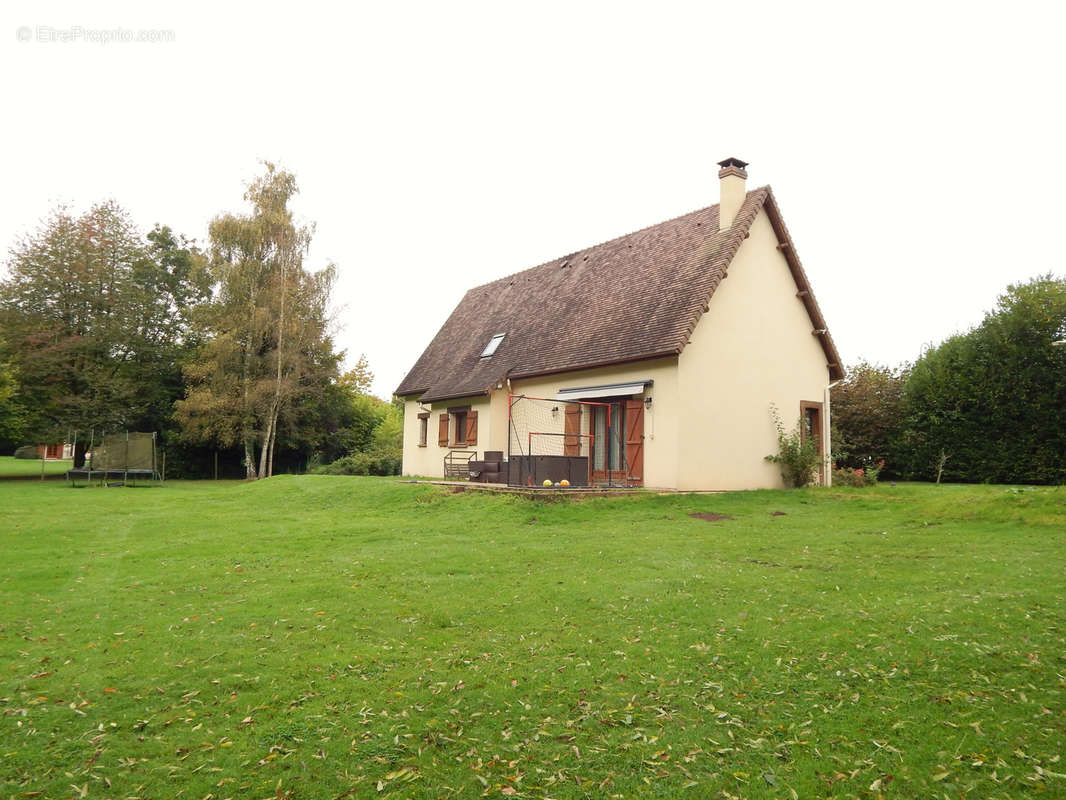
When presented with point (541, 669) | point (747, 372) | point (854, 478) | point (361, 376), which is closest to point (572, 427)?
point (747, 372)

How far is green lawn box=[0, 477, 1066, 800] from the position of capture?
A: 349 cm

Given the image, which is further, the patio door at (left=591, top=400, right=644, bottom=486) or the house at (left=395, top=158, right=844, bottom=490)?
the patio door at (left=591, top=400, right=644, bottom=486)

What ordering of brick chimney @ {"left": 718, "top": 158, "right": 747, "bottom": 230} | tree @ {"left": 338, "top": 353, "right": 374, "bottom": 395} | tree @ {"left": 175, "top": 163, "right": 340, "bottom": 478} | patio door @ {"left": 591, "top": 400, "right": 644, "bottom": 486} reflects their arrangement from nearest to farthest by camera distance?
patio door @ {"left": 591, "top": 400, "right": 644, "bottom": 486}, brick chimney @ {"left": 718, "top": 158, "right": 747, "bottom": 230}, tree @ {"left": 175, "top": 163, "right": 340, "bottom": 478}, tree @ {"left": 338, "top": 353, "right": 374, "bottom": 395}

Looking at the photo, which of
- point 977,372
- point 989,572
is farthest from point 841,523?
point 977,372

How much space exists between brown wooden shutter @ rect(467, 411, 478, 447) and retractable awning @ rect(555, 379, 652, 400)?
13.0ft

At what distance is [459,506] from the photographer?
1388cm

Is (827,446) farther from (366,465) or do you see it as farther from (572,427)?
(366,465)

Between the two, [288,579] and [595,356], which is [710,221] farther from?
[288,579]

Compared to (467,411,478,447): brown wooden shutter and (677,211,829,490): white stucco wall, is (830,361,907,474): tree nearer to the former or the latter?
(677,211,829,490): white stucco wall

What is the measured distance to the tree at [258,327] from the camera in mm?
28781

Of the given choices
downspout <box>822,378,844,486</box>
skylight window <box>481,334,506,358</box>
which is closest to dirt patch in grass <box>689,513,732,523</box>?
downspout <box>822,378,844,486</box>

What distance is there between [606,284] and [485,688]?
54.3 feet

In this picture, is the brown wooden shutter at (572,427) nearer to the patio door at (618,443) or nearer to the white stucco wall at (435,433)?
the patio door at (618,443)

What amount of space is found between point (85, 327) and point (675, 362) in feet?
87.2
